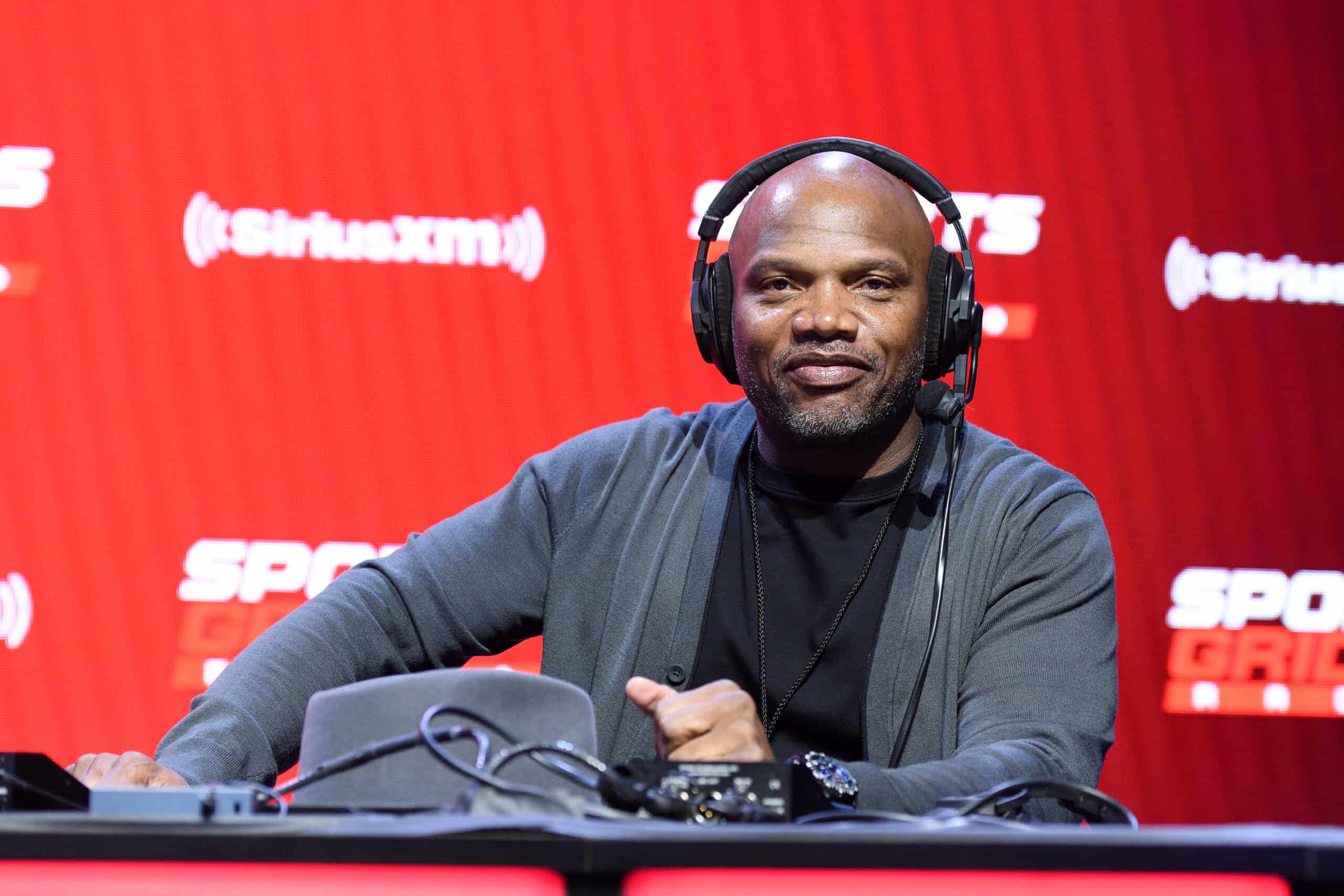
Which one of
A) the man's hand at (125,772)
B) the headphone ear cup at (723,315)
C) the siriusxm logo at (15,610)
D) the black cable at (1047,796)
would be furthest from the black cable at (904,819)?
the siriusxm logo at (15,610)

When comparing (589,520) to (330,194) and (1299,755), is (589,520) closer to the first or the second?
(330,194)

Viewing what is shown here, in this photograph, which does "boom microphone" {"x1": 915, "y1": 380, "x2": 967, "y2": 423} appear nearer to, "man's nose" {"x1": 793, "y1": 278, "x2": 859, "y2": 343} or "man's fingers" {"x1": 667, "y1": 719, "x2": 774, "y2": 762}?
"man's nose" {"x1": 793, "y1": 278, "x2": 859, "y2": 343}

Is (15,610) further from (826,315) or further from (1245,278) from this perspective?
(1245,278)

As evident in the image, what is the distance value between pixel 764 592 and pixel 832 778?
76 centimetres

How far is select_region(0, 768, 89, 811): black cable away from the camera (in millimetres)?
826

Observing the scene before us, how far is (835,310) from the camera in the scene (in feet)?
6.05

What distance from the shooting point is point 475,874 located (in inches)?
24.5

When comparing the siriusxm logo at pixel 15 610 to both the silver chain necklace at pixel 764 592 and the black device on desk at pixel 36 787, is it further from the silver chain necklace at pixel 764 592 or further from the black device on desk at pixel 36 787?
the black device on desk at pixel 36 787

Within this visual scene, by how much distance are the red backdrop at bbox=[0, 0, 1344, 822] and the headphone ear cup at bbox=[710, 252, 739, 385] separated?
24.8 inches

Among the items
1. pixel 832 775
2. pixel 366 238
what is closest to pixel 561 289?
pixel 366 238

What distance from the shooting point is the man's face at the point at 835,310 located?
1.84m

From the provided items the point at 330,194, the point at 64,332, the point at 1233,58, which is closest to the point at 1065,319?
the point at 1233,58

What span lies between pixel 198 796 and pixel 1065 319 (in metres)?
2.18

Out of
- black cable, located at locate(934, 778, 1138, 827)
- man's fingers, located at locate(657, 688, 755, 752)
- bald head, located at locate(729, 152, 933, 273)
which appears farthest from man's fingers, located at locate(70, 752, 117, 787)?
bald head, located at locate(729, 152, 933, 273)
